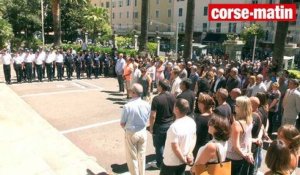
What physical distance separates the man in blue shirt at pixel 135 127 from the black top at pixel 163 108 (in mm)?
301

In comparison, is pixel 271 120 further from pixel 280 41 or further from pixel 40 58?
pixel 40 58

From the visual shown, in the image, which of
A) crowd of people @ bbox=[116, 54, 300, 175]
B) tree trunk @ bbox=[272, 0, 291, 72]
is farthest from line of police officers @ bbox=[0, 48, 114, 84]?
crowd of people @ bbox=[116, 54, 300, 175]

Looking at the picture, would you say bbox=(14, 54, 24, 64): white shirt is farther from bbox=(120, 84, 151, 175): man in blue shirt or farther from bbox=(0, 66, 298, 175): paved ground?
bbox=(120, 84, 151, 175): man in blue shirt

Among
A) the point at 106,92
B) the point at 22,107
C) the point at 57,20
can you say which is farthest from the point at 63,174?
the point at 57,20

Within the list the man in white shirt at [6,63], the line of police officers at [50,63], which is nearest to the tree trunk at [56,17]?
the line of police officers at [50,63]

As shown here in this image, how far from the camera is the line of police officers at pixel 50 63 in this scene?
1852cm

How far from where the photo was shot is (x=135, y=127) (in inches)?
263

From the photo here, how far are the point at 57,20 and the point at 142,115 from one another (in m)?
26.9

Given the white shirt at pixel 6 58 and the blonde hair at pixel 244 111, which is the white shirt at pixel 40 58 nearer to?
the white shirt at pixel 6 58

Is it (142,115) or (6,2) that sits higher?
(6,2)

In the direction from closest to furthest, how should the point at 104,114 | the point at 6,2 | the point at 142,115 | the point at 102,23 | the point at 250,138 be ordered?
the point at 250,138
the point at 142,115
the point at 104,114
the point at 6,2
the point at 102,23

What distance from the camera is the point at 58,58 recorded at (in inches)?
774

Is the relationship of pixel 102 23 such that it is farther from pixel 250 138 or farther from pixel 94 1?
pixel 250 138

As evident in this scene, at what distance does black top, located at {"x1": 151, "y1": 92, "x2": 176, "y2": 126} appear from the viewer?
709 cm
